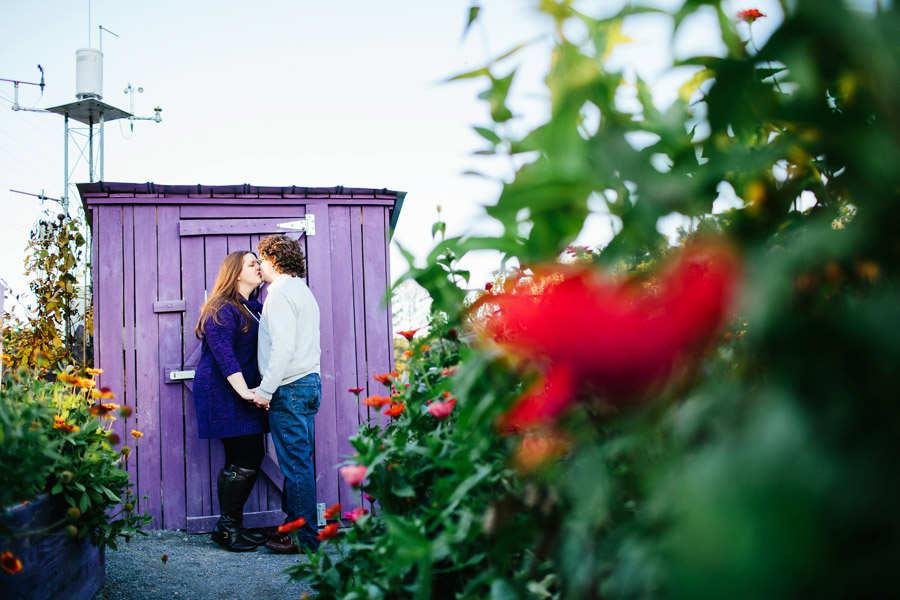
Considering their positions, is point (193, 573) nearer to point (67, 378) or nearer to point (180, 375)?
point (67, 378)

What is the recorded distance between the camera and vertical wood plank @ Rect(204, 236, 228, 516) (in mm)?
4000

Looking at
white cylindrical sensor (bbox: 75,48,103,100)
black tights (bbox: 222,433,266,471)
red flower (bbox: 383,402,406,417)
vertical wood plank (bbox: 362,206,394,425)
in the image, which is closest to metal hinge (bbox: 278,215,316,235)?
vertical wood plank (bbox: 362,206,394,425)

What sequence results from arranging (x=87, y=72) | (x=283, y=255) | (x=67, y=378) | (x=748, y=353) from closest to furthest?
(x=748, y=353)
(x=67, y=378)
(x=283, y=255)
(x=87, y=72)

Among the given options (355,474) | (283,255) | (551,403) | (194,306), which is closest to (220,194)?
(194,306)

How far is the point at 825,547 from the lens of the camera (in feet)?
0.83

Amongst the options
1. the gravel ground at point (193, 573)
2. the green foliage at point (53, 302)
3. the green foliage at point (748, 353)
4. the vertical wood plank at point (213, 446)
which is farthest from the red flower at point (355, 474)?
the green foliage at point (53, 302)

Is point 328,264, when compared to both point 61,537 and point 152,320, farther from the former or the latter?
point 61,537

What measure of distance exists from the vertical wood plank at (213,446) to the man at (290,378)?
667mm

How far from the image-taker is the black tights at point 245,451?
3.67m

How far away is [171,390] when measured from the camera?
4.05 m

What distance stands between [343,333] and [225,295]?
934 mm

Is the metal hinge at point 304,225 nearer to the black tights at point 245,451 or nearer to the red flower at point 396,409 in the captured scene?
the black tights at point 245,451

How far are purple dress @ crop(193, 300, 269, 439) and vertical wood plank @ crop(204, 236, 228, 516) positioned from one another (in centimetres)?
51

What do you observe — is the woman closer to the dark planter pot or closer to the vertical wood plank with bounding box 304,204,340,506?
the vertical wood plank with bounding box 304,204,340,506
